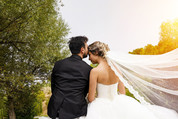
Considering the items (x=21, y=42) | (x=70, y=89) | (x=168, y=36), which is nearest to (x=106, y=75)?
(x=70, y=89)

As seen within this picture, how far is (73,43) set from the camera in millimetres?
3518

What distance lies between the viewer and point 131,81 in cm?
370

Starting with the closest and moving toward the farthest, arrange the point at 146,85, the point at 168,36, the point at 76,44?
1. the point at 76,44
2. the point at 146,85
3. the point at 168,36

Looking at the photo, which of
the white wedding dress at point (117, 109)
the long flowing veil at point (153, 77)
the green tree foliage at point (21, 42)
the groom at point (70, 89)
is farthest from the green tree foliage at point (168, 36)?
the groom at point (70, 89)

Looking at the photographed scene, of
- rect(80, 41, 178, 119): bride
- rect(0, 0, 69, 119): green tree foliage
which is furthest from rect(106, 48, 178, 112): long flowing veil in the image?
rect(0, 0, 69, 119): green tree foliage

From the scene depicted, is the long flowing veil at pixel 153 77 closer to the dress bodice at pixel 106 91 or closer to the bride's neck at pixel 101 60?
the bride's neck at pixel 101 60

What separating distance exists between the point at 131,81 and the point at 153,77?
0.51 m

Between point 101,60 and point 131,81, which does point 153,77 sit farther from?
point 101,60

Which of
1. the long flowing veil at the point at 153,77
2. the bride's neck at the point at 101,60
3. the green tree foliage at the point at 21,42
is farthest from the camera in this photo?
the green tree foliage at the point at 21,42

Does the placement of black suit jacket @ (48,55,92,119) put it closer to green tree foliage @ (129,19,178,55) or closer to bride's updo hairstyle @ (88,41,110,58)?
bride's updo hairstyle @ (88,41,110,58)

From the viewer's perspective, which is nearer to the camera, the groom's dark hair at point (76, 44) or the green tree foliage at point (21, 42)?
the groom's dark hair at point (76, 44)

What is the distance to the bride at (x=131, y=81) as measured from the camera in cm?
340

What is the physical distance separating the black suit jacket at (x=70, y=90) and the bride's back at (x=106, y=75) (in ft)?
0.99

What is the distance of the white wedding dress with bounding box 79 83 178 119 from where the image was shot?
3.17 m
